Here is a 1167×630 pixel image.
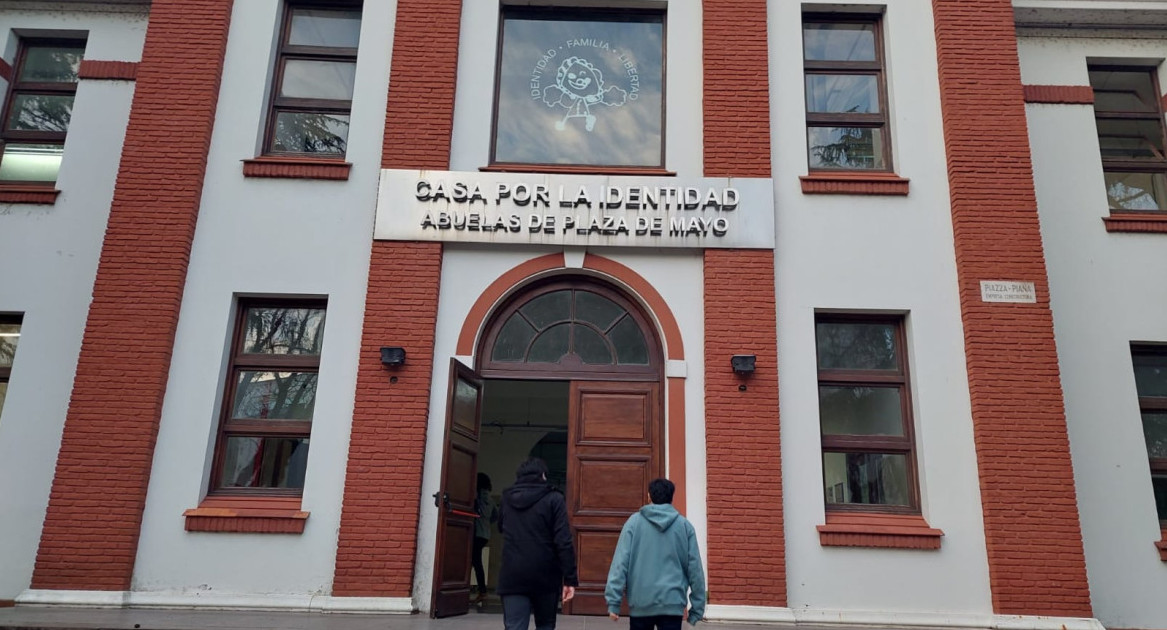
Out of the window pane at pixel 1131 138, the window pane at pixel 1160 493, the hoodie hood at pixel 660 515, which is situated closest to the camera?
the hoodie hood at pixel 660 515

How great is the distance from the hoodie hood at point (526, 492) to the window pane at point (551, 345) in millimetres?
3128

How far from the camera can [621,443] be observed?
9164 millimetres

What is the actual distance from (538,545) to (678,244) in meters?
4.33

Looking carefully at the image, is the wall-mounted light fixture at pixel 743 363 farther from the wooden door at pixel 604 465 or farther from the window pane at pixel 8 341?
the window pane at pixel 8 341

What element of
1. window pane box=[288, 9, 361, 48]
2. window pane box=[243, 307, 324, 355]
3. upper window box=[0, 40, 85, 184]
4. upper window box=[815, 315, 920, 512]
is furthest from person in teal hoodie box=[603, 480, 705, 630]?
upper window box=[0, 40, 85, 184]

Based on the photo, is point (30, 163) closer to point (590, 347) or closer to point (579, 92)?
point (579, 92)

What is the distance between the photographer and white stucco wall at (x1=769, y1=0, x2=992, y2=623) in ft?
27.8

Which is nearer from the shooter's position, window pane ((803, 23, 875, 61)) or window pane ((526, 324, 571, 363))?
window pane ((526, 324, 571, 363))

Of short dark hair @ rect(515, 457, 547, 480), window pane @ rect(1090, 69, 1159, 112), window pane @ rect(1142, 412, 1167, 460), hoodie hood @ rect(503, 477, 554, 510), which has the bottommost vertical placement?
hoodie hood @ rect(503, 477, 554, 510)

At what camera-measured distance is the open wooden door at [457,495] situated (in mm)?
8203

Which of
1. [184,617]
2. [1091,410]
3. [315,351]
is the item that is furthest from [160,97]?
[1091,410]

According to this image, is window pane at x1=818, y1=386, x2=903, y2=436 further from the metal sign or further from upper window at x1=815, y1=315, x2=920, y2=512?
the metal sign

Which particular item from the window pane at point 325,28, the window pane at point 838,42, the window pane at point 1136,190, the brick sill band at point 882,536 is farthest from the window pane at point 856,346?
the window pane at point 325,28

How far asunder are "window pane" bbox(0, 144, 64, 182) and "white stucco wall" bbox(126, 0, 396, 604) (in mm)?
2326
